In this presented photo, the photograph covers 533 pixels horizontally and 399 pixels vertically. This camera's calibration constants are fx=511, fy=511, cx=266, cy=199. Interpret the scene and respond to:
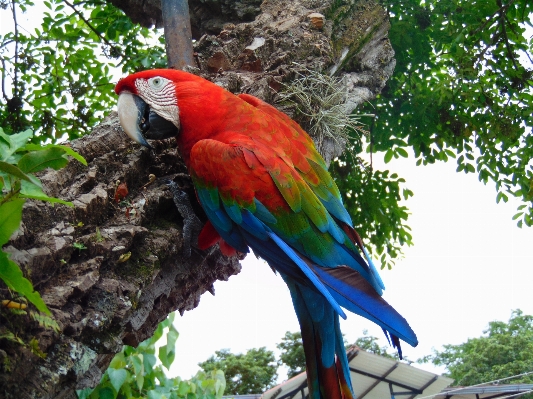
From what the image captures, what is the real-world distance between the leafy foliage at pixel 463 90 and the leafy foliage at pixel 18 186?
2.78m

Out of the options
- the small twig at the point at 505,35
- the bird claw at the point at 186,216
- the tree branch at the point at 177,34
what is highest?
the small twig at the point at 505,35

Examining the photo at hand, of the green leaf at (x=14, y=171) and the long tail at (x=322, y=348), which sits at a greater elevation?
the green leaf at (x=14, y=171)

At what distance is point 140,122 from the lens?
1.59 meters

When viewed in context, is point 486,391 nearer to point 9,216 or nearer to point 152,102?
point 152,102

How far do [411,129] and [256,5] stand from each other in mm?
1533

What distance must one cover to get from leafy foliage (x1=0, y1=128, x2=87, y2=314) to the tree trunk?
10cm

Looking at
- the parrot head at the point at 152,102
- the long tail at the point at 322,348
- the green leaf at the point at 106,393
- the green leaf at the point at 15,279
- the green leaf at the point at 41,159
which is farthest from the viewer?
the green leaf at the point at 106,393

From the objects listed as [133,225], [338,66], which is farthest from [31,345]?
[338,66]

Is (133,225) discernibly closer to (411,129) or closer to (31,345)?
(31,345)

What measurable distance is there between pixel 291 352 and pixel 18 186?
726 centimetres

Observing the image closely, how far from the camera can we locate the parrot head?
162 centimetres

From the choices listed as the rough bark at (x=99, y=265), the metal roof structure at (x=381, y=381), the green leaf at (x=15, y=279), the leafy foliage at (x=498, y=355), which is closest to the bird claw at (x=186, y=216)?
the rough bark at (x=99, y=265)

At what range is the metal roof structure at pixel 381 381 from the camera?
464cm

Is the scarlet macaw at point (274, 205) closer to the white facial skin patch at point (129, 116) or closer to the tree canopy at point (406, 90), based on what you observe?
the white facial skin patch at point (129, 116)
